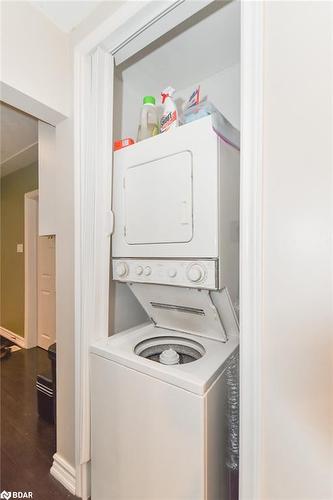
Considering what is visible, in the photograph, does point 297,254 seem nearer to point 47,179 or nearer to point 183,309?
point 183,309

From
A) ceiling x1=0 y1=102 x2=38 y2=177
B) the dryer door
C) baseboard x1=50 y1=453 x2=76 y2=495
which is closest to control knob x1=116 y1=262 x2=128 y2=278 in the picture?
the dryer door

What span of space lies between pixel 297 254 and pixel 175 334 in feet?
3.17

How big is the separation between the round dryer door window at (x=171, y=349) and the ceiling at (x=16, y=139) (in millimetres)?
2547

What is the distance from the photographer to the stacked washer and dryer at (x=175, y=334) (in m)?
1.04

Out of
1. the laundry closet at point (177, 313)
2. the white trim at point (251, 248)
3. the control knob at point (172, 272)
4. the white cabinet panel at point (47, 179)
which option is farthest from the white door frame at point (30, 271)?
the white trim at point (251, 248)

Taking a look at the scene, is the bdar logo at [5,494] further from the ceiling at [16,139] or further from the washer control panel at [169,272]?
the ceiling at [16,139]

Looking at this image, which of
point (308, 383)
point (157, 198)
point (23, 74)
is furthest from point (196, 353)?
point (23, 74)

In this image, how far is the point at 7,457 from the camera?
179cm

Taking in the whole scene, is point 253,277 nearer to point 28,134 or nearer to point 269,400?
point 269,400

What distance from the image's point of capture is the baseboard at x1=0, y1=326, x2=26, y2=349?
3.93 metres

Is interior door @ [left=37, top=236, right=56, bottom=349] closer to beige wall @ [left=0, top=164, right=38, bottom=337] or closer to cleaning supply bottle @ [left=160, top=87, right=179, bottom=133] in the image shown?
beige wall @ [left=0, top=164, right=38, bottom=337]

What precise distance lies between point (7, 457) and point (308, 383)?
7.21 ft

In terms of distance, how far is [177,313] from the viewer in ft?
4.97

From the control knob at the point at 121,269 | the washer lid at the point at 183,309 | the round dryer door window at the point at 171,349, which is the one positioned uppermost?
the control knob at the point at 121,269
